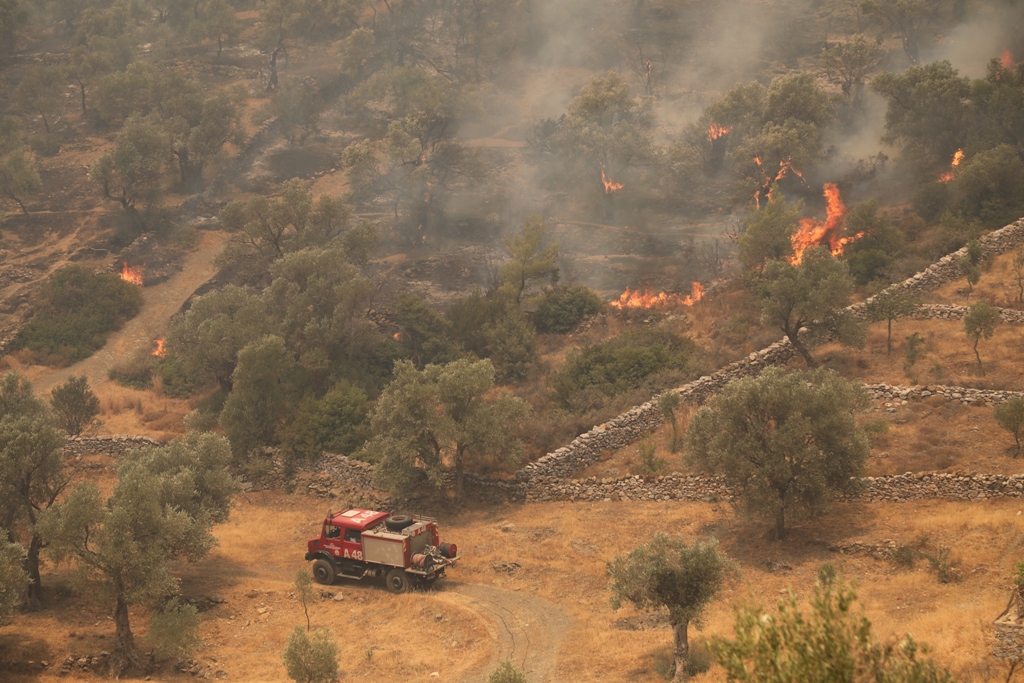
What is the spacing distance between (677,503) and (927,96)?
35.1m

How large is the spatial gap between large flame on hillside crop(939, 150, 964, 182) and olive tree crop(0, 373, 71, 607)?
4573 cm

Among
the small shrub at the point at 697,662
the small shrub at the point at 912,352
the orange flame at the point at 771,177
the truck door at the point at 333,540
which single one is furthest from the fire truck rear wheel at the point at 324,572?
the orange flame at the point at 771,177

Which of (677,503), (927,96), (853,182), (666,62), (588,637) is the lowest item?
(588,637)

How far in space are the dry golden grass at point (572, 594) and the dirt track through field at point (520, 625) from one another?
0.52 ft

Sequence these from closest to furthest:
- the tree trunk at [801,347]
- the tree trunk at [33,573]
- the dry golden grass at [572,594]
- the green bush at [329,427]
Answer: the dry golden grass at [572,594] < the tree trunk at [33,573] < the tree trunk at [801,347] < the green bush at [329,427]

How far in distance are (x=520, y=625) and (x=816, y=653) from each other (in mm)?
13974

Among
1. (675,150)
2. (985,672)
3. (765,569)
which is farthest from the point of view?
(675,150)

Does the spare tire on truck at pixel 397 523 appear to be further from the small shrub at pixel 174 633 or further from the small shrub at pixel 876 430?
the small shrub at pixel 876 430

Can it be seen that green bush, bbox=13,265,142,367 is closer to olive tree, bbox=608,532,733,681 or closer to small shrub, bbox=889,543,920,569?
olive tree, bbox=608,532,733,681

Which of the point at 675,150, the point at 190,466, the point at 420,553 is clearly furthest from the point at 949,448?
the point at 675,150

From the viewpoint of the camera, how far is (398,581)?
26.6m

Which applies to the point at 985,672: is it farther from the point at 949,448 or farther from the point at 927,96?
the point at 927,96

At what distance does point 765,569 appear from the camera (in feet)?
81.6

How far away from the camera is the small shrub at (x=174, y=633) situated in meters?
22.3
